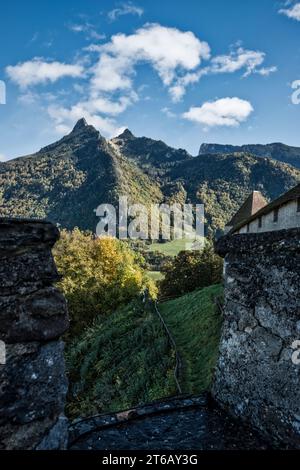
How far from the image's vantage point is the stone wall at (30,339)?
2957 millimetres

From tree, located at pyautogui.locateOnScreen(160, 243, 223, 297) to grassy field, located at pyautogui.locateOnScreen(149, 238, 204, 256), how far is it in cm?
7170

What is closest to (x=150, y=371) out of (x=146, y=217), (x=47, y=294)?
(x=47, y=294)

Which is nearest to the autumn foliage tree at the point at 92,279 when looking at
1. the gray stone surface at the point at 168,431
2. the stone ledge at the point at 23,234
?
the gray stone surface at the point at 168,431

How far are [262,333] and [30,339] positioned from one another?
8.41 ft

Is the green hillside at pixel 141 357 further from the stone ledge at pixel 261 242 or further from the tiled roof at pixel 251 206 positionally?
the tiled roof at pixel 251 206

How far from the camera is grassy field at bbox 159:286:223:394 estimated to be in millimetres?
12802

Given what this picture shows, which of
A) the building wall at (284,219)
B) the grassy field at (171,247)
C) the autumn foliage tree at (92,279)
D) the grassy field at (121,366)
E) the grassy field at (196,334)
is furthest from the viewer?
the grassy field at (171,247)

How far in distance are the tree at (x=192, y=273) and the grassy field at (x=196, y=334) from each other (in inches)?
377

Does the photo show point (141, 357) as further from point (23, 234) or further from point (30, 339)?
point (23, 234)

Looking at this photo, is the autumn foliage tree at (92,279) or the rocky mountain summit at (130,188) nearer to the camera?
the autumn foliage tree at (92,279)

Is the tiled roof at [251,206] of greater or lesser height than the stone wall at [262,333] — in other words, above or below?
above

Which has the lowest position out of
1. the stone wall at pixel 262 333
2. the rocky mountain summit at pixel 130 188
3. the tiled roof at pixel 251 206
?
the stone wall at pixel 262 333

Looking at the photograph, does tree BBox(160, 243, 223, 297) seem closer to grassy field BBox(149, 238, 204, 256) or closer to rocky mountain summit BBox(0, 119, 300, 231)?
grassy field BBox(149, 238, 204, 256)
